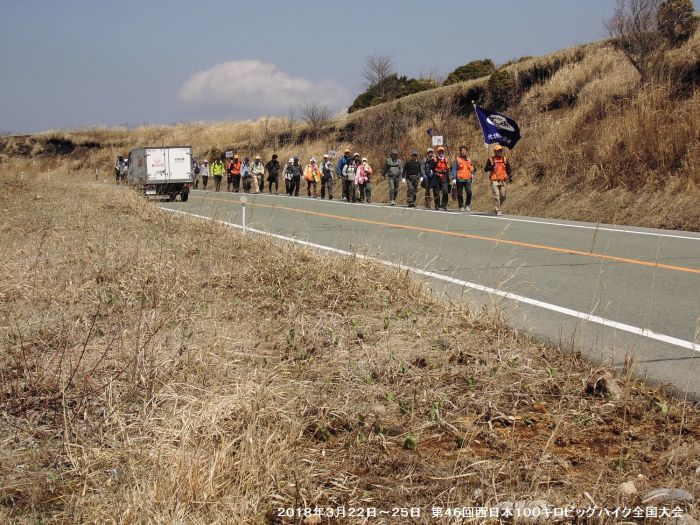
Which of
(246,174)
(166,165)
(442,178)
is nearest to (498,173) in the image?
(442,178)

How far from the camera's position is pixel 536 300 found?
8555 millimetres

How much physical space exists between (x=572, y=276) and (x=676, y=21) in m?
23.2

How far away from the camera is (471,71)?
49.2m

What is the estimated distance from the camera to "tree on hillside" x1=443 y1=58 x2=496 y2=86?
159 feet

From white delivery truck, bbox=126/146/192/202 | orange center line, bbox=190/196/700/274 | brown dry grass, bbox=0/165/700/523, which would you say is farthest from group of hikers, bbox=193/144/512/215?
brown dry grass, bbox=0/165/700/523

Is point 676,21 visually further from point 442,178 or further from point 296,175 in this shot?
point 296,175

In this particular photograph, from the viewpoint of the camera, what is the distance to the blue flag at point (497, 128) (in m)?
24.4

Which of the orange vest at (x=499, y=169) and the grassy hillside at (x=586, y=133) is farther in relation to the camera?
the orange vest at (x=499, y=169)

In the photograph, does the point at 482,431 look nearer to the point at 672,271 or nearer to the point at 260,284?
the point at 260,284

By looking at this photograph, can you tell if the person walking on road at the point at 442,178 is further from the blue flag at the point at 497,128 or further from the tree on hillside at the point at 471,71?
the tree on hillside at the point at 471,71

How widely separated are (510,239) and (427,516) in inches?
444

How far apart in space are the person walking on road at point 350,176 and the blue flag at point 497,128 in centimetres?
728

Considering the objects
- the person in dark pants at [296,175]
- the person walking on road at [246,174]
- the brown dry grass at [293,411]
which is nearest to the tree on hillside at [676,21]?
the person in dark pants at [296,175]

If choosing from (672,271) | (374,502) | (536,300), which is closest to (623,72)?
(672,271)
